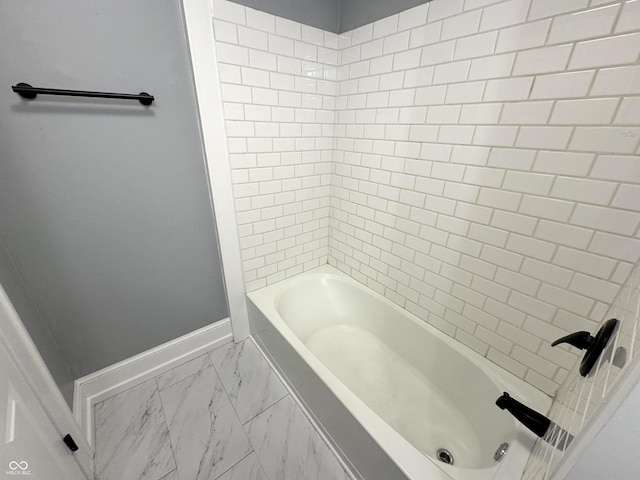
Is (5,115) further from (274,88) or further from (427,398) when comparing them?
(427,398)

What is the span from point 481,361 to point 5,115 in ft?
6.96

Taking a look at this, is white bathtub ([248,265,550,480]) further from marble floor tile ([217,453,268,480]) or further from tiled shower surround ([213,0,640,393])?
marble floor tile ([217,453,268,480])

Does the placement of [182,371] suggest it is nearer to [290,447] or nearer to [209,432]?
[209,432]

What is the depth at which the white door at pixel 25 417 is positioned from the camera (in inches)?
22.9

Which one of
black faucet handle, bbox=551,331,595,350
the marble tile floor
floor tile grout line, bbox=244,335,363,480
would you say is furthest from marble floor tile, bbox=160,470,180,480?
black faucet handle, bbox=551,331,595,350

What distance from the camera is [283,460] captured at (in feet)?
3.61

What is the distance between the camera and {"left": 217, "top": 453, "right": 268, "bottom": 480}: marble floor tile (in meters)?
1.04

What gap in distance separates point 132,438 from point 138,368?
35 centimetres

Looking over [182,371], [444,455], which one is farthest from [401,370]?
[182,371]

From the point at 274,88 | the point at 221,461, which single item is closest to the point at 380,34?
the point at 274,88

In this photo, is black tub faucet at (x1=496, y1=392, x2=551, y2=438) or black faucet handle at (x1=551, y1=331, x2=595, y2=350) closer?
black faucet handle at (x1=551, y1=331, x2=595, y2=350)

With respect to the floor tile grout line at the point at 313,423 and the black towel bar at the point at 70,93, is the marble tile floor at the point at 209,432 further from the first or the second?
the black towel bar at the point at 70,93

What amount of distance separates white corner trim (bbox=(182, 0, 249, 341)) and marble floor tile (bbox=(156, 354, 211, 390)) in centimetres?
29

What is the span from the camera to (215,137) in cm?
121
